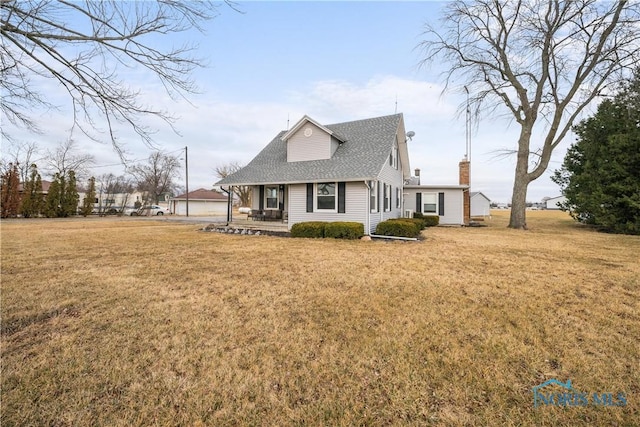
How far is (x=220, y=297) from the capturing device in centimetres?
454

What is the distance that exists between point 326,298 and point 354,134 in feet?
38.4

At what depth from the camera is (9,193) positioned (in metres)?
25.9

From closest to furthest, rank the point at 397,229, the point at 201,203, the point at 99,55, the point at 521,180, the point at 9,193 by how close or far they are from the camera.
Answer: the point at 99,55
the point at 397,229
the point at 521,180
the point at 9,193
the point at 201,203

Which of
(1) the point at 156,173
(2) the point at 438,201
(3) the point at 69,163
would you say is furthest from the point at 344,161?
(1) the point at 156,173

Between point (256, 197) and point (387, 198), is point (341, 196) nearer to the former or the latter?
point (387, 198)

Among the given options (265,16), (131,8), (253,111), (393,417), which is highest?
(253,111)

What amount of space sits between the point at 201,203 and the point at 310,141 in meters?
32.8

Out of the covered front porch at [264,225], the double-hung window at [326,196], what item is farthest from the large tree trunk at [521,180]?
the covered front porch at [264,225]

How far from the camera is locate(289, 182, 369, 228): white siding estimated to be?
11.8 meters

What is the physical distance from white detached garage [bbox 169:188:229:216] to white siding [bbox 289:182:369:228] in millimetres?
31178

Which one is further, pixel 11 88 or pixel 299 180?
pixel 299 180

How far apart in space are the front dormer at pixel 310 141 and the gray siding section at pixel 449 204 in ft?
24.9

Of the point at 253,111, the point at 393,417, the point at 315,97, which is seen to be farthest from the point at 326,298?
the point at 253,111

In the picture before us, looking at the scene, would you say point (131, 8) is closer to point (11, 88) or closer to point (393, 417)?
point (11, 88)
